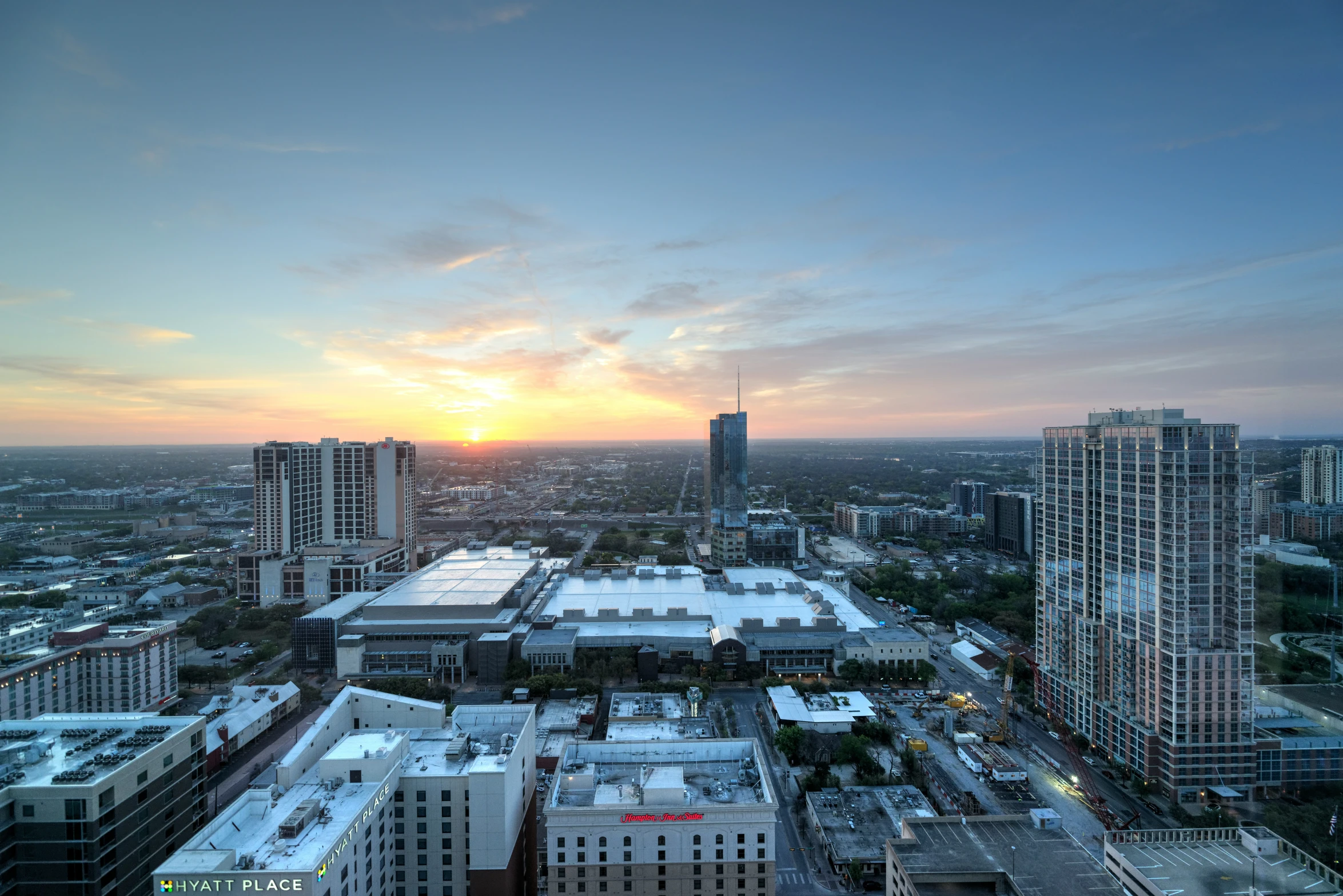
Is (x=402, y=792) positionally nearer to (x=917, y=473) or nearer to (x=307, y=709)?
(x=307, y=709)

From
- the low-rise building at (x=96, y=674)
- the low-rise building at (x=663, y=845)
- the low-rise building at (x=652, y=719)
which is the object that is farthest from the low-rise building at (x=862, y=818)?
the low-rise building at (x=96, y=674)

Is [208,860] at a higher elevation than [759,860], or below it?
higher

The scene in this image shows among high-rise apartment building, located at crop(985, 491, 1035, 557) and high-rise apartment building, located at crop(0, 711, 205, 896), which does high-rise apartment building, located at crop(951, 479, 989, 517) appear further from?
high-rise apartment building, located at crop(0, 711, 205, 896)

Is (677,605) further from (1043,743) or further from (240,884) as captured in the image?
(240,884)

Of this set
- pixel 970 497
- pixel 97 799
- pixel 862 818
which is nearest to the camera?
pixel 97 799

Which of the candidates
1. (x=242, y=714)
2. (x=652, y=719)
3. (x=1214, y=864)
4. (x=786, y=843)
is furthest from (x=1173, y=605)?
(x=242, y=714)

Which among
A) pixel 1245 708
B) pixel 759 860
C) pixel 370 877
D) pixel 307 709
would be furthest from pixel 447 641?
pixel 1245 708

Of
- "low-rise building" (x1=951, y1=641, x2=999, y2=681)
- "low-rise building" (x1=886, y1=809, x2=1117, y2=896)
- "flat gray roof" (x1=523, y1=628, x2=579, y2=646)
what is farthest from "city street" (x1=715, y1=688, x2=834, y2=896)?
"low-rise building" (x1=951, y1=641, x2=999, y2=681)
